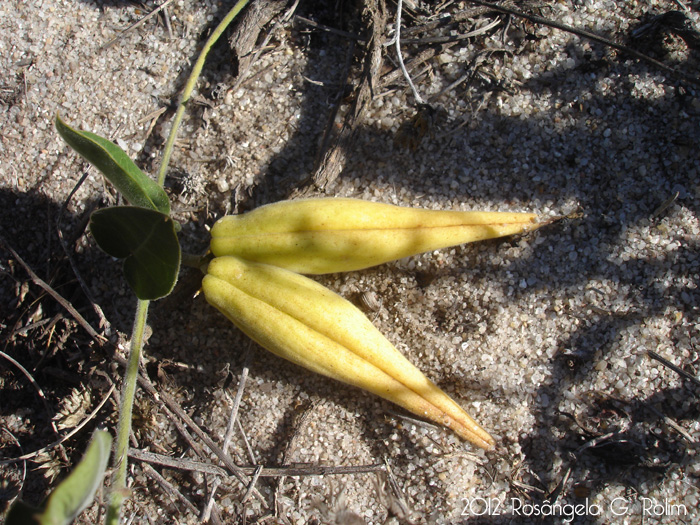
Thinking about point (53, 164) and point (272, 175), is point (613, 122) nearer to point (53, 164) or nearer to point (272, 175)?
point (272, 175)

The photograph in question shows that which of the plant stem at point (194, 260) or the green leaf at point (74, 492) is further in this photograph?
the plant stem at point (194, 260)

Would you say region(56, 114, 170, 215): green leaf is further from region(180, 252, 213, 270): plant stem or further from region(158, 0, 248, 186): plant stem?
region(158, 0, 248, 186): plant stem

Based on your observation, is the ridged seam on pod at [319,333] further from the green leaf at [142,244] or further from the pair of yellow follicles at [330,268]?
the green leaf at [142,244]

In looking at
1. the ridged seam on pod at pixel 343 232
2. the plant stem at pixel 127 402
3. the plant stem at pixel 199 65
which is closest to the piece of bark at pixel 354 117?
the ridged seam on pod at pixel 343 232

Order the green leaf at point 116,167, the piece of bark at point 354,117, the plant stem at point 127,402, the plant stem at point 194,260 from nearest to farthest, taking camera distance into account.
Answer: the green leaf at point 116,167 < the plant stem at point 127,402 < the plant stem at point 194,260 < the piece of bark at point 354,117

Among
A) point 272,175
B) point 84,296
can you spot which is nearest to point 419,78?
point 272,175

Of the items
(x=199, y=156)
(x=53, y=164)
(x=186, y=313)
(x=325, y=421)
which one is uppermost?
(x=199, y=156)
